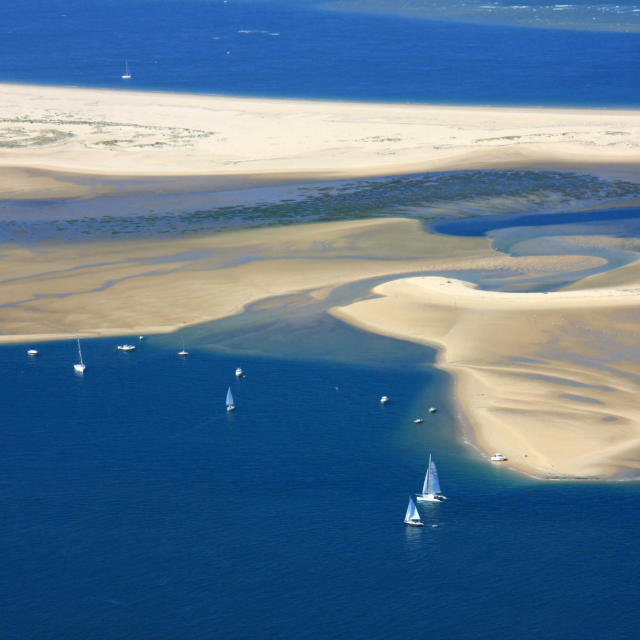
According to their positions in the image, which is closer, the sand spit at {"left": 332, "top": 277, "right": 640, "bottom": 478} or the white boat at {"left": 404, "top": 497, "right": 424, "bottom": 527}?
the white boat at {"left": 404, "top": 497, "right": 424, "bottom": 527}

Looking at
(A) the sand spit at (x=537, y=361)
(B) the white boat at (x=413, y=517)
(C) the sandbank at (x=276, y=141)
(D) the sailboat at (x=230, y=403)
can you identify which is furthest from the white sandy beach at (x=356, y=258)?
(D) the sailboat at (x=230, y=403)

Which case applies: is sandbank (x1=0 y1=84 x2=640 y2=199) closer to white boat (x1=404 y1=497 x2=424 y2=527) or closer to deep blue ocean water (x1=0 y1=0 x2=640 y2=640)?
deep blue ocean water (x1=0 y1=0 x2=640 y2=640)

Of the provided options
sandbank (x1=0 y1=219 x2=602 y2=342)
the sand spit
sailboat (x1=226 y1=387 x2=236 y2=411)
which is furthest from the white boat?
sandbank (x1=0 y1=219 x2=602 y2=342)

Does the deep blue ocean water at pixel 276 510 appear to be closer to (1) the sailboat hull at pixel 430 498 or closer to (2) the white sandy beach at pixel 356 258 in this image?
(1) the sailboat hull at pixel 430 498

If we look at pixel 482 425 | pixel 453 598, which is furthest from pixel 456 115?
pixel 453 598

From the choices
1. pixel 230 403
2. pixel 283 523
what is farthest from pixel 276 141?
pixel 283 523

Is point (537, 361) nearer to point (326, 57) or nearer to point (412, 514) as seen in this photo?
point (412, 514)
